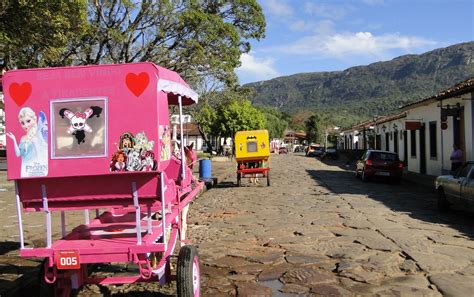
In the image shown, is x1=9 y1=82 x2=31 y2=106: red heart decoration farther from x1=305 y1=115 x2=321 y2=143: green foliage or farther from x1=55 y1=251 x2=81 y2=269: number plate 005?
x1=305 y1=115 x2=321 y2=143: green foliage

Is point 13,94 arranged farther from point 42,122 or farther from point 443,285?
point 443,285

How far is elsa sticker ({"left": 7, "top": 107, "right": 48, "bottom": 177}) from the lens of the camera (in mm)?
5062

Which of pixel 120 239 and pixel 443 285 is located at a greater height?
pixel 120 239

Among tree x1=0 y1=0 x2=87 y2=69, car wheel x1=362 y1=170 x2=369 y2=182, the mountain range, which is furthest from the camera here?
the mountain range

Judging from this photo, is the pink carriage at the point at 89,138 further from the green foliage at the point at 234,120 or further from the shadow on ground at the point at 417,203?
the green foliage at the point at 234,120

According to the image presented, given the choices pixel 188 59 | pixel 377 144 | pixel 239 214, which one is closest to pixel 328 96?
pixel 377 144

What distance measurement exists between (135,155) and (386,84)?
156 meters

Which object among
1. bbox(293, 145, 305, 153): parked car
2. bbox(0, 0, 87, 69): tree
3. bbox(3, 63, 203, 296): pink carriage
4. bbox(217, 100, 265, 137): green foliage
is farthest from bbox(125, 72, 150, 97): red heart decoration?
bbox(293, 145, 305, 153): parked car

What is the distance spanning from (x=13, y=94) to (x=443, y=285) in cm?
537

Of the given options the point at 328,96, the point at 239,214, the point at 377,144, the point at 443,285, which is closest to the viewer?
the point at 443,285

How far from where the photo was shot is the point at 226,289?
21.5 feet

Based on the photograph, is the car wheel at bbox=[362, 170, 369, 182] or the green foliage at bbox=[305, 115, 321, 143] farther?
the green foliage at bbox=[305, 115, 321, 143]

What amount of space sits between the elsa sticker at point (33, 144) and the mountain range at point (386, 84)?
101985 mm

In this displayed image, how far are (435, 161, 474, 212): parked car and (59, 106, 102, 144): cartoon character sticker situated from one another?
9.20m
